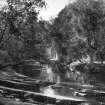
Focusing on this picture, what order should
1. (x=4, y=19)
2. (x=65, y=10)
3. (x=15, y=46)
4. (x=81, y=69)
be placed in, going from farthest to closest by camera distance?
(x=65, y=10)
(x=81, y=69)
(x=15, y=46)
(x=4, y=19)

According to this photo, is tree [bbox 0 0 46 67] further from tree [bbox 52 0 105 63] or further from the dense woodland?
tree [bbox 52 0 105 63]

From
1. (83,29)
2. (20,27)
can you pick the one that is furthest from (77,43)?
(20,27)

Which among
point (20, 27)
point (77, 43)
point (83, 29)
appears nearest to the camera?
point (20, 27)

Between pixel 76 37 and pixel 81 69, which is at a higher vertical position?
pixel 76 37

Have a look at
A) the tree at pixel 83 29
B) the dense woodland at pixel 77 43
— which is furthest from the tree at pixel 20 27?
the tree at pixel 83 29

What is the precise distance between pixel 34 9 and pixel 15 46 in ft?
12.6

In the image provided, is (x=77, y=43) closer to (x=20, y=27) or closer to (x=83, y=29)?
(x=83, y=29)

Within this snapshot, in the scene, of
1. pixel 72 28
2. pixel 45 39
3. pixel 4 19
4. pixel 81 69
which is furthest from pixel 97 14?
pixel 4 19

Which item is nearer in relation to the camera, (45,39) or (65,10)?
(45,39)

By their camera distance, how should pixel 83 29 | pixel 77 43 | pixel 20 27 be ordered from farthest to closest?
pixel 77 43, pixel 83 29, pixel 20 27

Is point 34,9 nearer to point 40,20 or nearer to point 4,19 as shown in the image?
point 40,20

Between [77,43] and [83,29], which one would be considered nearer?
[83,29]

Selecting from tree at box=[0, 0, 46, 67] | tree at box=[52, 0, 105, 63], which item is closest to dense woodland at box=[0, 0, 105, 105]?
tree at box=[52, 0, 105, 63]

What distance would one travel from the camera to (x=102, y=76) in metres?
40.9
